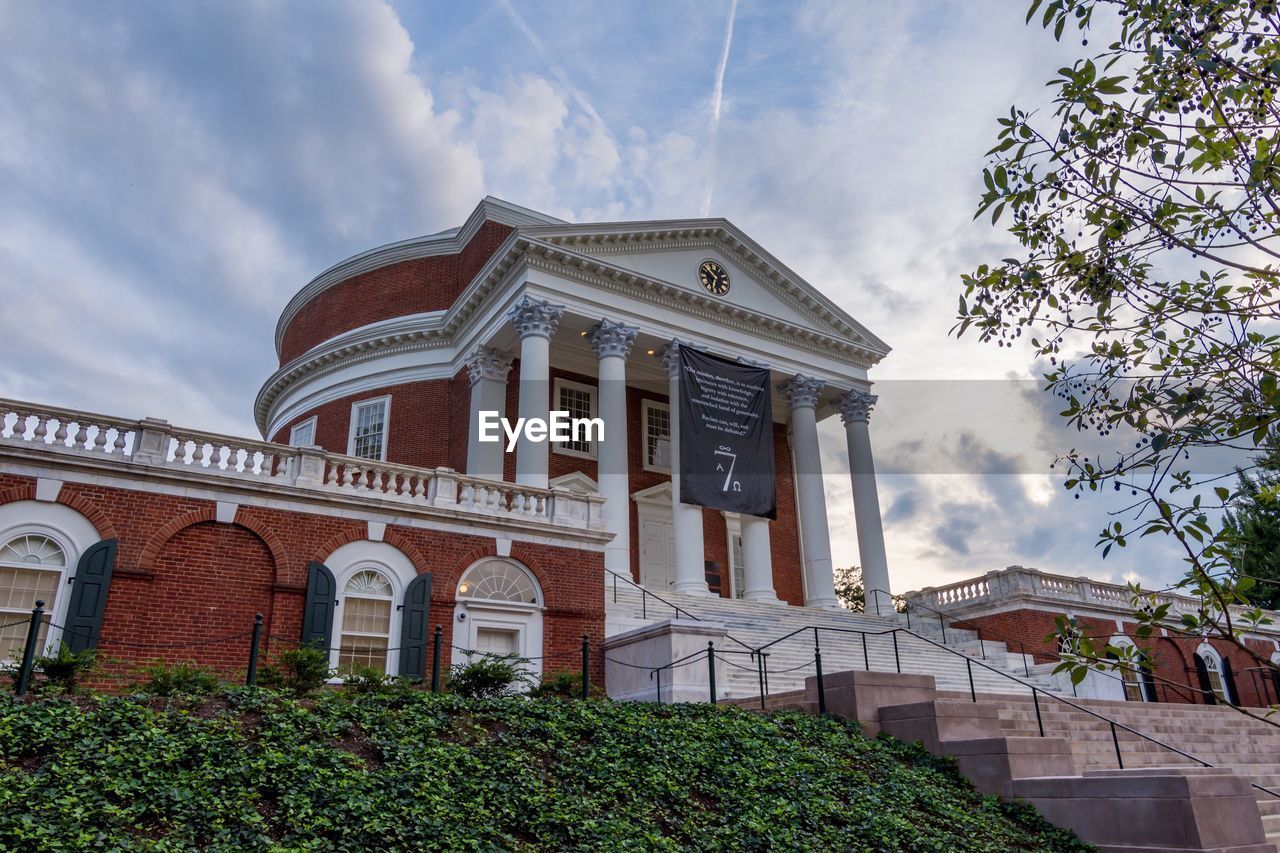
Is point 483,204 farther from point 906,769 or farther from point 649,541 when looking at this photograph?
point 906,769

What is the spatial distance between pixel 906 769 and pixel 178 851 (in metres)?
8.36

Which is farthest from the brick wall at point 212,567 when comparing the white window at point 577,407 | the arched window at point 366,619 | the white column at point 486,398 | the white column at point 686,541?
the white window at point 577,407

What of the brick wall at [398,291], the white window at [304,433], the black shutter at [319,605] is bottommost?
the black shutter at [319,605]

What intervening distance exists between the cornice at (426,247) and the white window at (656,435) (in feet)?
24.8

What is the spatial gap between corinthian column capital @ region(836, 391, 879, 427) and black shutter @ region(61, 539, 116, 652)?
21.9 metres

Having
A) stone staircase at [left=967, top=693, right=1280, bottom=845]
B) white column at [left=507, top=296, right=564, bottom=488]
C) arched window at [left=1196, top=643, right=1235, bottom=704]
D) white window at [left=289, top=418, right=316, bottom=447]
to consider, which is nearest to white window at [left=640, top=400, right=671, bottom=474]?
white column at [left=507, top=296, right=564, bottom=488]

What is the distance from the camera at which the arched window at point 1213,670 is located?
3153 centimetres

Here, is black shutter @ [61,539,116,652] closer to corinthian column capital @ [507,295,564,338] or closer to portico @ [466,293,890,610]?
portico @ [466,293,890,610]

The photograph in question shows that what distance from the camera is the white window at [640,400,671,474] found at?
30422 mm

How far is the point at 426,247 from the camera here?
33156mm

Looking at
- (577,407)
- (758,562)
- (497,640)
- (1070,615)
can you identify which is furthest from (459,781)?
(1070,615)

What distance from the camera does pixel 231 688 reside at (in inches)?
382

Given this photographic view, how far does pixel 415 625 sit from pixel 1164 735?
43.8 feet

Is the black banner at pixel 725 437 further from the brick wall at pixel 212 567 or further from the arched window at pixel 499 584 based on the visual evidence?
the brick wall at pixel 212 567
